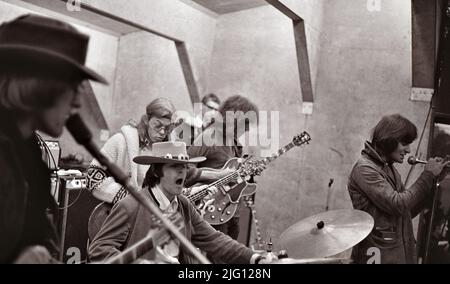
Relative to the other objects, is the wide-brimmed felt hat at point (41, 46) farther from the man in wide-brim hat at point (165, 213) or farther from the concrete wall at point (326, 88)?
the concrete wall at point (326, 88)

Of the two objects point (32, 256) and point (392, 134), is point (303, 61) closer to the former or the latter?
point (392, 134)

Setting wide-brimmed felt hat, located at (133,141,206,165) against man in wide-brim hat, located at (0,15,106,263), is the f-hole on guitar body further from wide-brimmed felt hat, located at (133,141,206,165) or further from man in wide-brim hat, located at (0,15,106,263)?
man in wide-brim hat, located at (0,15,106,263)

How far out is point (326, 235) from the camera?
258 cm

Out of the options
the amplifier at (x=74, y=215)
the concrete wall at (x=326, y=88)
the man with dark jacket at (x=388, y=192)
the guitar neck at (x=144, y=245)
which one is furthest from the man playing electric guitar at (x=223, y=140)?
the guitar neck at (x=144, y=245)

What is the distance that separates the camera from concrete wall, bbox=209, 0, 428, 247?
511 centimetres

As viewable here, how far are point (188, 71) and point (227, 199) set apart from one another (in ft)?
9.17

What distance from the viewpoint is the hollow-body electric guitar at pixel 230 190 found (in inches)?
156

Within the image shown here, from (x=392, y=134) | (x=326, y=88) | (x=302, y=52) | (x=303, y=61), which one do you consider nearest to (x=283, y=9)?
(x=302, y=52)

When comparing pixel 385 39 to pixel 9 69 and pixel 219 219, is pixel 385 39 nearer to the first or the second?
pixel 219 219

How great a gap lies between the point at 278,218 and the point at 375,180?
299 centimetres

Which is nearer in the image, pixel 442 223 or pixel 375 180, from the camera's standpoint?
pixel 375 180

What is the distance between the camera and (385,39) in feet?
16.9

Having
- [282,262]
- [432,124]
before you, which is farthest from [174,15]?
[282,262]

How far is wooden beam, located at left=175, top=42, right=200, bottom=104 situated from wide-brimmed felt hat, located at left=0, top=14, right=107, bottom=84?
16.0 ft
